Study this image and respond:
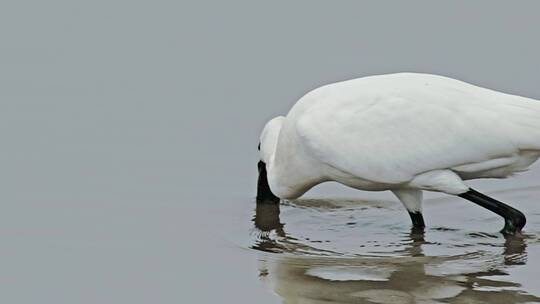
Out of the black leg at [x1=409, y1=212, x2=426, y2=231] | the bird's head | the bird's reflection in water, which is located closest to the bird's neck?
the bird's head

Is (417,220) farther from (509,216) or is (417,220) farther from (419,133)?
(419,133)

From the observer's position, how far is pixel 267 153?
12.7 metres

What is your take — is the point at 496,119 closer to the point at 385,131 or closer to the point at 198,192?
the point at 385,131

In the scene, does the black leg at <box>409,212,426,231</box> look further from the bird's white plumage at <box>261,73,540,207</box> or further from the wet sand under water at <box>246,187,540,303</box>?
the bird's white plumage at <box>261,73,540,207</box>

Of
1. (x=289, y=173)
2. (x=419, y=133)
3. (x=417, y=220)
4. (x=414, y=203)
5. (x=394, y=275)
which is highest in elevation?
(x=419, y=133)

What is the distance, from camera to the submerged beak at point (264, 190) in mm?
13102

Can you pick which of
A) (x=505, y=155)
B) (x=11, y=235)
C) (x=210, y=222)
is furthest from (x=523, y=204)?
(x=11, y=235)

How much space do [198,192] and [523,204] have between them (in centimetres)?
286

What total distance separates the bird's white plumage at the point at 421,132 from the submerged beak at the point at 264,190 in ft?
5.32

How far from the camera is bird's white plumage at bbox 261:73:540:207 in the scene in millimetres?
11188

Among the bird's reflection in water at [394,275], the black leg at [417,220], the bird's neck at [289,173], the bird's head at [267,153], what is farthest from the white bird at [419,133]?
the bird's head at [267,153]

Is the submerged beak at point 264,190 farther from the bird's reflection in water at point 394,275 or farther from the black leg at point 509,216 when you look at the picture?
the black leg at point 509,216

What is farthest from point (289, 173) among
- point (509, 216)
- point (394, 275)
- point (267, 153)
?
point (394, 275)

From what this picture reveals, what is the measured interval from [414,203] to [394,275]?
5.08 ft
